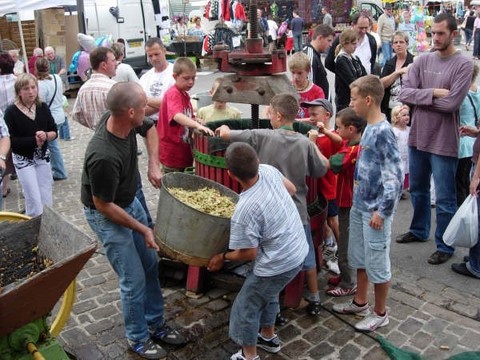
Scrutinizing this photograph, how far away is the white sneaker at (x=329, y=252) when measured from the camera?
512 cm

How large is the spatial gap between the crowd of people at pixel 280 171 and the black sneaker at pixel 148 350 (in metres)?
0.01

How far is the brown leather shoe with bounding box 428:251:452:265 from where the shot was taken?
5039 mm

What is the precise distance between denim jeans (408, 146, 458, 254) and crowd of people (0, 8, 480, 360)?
0.01 meters

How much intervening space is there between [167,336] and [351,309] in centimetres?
147

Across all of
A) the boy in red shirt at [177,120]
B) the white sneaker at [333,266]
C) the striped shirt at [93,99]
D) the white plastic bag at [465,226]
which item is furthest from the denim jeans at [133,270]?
the white plastic bag at [465,226]

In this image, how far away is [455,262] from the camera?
508cm

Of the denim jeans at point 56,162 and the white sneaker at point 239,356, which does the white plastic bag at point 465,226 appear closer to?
the white sneaker at point 239,356

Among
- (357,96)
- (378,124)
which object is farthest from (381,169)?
(357,96)

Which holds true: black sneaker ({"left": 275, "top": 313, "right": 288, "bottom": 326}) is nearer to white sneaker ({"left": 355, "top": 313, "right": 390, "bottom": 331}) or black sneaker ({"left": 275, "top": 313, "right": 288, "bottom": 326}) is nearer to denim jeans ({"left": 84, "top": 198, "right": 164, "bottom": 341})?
white sneaker ({"left": 355, "top": 313, "right": 390, "bottom": 331})

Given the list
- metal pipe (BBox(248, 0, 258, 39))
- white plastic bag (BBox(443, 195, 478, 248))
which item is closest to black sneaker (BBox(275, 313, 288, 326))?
white plastic bag (BBox(443, 195, 478, 248))

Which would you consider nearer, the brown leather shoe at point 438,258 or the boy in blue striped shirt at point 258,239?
the boy in blue striped shirt at point 258,239

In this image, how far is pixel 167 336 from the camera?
3.80 meters

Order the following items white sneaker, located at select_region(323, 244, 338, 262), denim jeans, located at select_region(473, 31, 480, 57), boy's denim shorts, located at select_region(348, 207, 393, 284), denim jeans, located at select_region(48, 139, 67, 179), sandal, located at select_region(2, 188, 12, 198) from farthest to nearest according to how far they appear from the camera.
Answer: denim jeans, located at select_region(473, 31, 480, 57) < denim jeans, located at select_region(48, 139, 67, 179) < sandal, located at select_region(2, 188, 12, 198) < white sneaker, located at select_region(323, 244, 338, 262) < boy's denim shorts, located at select_region(348, 207, 393, 284)

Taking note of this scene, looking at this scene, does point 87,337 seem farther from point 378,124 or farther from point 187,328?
point 378,124
